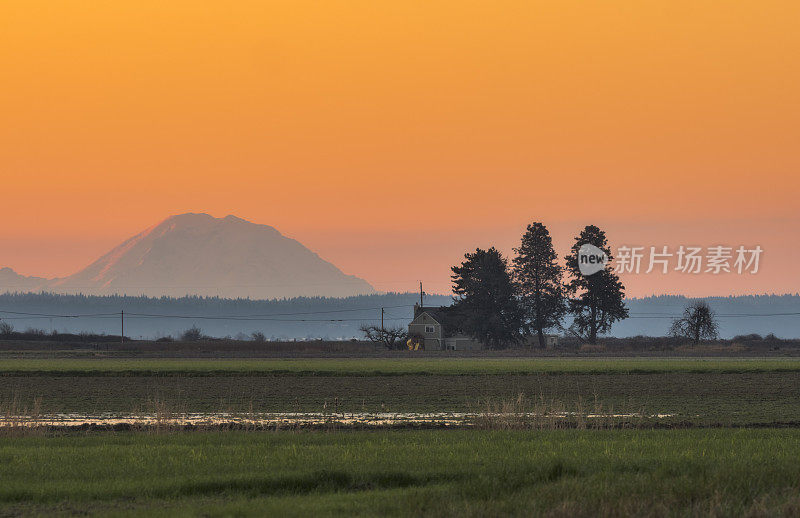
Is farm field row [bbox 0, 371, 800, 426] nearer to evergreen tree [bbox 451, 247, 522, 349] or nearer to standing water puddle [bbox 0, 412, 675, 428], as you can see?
standing water puddle [bbox 0, 412, 675, 428]

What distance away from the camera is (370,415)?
35.9 metres

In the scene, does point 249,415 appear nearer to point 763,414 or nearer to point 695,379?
point 763,414

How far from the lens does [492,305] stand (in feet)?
461

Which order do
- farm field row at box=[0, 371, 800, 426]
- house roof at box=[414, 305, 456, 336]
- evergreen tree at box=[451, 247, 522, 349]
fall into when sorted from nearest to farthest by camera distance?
1. farm field row at box=[0, 371, 800, 426]
2. evergreen tree at box=[451, 247, 522, 349]
3. house roof at box=[414, 305, 456, 336]

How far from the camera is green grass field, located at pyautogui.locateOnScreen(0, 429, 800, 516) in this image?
16453mm


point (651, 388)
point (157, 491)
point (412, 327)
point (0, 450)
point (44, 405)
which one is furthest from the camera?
point (412, 327)

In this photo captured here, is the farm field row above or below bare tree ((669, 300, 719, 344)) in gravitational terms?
below

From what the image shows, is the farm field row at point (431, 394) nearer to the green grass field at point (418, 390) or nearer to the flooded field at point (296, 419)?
the green grass field at point (418, 390)

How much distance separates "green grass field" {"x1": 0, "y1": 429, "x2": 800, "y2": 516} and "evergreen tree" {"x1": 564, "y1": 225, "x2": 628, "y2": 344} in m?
118

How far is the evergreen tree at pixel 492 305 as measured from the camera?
140 m

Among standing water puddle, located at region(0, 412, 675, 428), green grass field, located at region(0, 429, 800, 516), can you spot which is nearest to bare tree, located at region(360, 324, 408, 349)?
standing water puddle, located at region(0, 412, 675, 428)

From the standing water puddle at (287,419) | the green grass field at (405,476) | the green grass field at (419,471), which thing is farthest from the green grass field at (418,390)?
the green grass field at (405,476)

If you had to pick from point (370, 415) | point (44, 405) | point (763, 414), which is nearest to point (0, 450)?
point (370, 415)

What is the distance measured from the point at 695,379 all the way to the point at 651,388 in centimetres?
946
